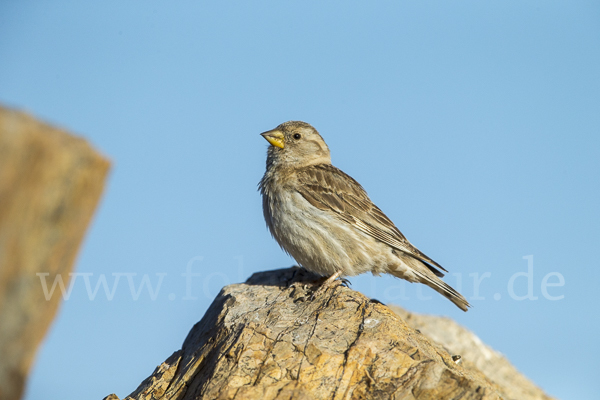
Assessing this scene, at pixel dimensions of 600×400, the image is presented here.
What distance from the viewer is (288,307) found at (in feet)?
20.1

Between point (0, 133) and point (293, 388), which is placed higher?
point (0, 133)

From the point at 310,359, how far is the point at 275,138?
4587 millimetres

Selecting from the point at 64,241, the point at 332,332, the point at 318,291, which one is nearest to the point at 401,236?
the point at 318,291

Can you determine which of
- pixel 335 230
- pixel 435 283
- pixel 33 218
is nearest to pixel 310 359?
pixel 33 218

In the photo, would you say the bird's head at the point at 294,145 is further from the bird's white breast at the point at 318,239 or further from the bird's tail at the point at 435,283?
the bird's tail at the point at 435,283

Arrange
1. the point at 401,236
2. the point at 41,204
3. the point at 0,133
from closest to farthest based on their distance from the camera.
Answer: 1. the point at 0,133
2. the point at 41,204
3. the point at 401,236

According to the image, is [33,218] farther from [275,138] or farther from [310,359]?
[275,138]

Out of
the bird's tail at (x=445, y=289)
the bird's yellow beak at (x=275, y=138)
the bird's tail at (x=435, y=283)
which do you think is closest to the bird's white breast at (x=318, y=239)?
the bird's tail at (x=435, y=283)

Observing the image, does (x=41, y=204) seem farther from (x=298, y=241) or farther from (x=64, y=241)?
(x=298, y=241)

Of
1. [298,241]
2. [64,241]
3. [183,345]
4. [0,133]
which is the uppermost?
[298,241]

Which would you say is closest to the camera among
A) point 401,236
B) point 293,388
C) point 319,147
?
point 293,388

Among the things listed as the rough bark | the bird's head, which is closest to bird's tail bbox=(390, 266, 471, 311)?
the bird's head

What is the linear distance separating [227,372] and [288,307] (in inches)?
60.4

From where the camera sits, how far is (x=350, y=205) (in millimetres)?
8180
